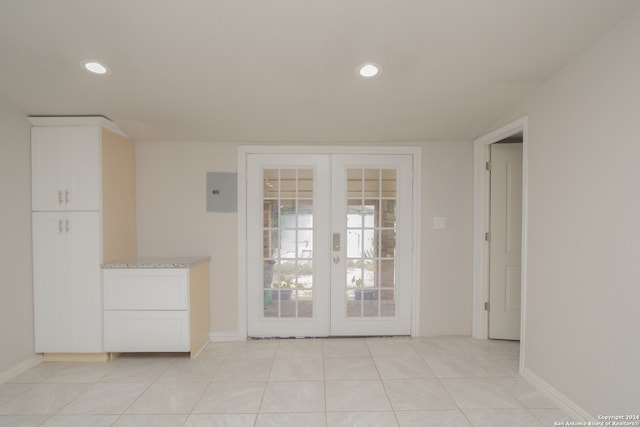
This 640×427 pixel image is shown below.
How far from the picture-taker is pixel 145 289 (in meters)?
2.49

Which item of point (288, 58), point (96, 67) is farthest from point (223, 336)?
point (288, 58)

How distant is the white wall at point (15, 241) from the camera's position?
2.24 metres

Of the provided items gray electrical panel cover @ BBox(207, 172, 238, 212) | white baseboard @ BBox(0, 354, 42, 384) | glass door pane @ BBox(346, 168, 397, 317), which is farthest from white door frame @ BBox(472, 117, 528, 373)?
white baseboard @ BBox(0, 354, 42, 384)

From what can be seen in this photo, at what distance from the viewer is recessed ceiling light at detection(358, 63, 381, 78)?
196 cm

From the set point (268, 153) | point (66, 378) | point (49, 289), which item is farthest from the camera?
point (268, 153)

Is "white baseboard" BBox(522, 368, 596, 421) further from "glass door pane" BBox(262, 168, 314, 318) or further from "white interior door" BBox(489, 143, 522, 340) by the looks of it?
"glass door pane" BBox(262, 168, 314, 318)

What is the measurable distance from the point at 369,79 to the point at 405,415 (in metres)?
2.31

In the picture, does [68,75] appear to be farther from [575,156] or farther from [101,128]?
[575,156]

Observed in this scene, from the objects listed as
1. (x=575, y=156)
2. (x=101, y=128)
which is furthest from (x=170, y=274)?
(x=575, y=156)

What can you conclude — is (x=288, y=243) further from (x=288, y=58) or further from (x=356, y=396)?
(x=288, y=58)

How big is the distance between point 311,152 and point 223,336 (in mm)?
2105

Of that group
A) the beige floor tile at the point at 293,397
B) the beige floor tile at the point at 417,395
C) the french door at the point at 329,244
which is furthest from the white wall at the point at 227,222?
the beige floor tile at the point at 293,397

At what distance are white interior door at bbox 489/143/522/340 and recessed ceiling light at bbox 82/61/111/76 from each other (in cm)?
336

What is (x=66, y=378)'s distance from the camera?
228cm
